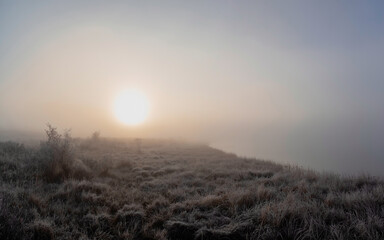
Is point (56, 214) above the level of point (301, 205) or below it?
below

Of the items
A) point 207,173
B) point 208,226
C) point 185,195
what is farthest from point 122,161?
point 208,226

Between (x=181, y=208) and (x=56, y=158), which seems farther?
(x=56, y=158)

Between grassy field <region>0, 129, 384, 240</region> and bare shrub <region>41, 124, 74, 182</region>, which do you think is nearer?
grassy field <region>0, 129, 384, 240</region>

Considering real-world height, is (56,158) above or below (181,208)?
above

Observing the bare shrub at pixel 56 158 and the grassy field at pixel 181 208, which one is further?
the bare shrub at pixel 56 158

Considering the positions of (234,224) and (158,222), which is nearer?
(234,224)

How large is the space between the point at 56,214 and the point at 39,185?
125 inches

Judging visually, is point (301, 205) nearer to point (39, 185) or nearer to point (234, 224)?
point (234, 224)

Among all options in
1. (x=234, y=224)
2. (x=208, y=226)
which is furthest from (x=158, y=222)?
(x=234, y=224)

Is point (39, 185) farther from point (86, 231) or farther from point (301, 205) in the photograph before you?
point (301, 205)

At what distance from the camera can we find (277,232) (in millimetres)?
6109

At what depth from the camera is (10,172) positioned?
1130 cm

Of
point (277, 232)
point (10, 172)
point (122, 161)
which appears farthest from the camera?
point (122, 161)

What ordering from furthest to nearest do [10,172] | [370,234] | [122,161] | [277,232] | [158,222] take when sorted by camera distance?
[122,161] → [10,172] → [158,222] → [277,232] → [370,234]
